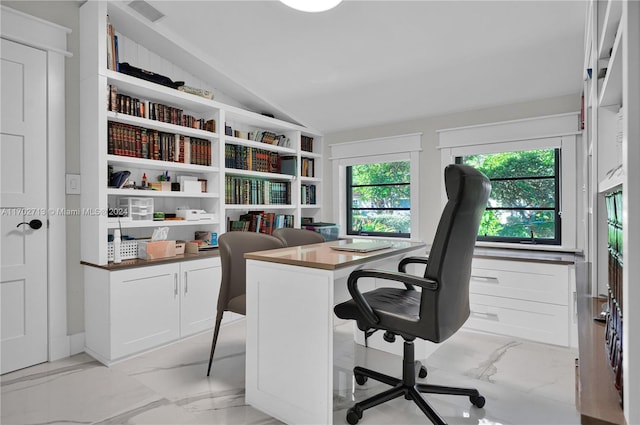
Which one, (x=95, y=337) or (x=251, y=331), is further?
(x=95, y=337)

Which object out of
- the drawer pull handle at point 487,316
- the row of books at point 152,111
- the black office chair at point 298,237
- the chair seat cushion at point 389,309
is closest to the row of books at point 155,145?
the row of books at point 152,111

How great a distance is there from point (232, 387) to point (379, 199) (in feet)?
9.65

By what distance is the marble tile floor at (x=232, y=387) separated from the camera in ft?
6.32

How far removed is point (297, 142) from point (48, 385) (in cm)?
330

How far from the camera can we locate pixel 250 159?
3.98 meters

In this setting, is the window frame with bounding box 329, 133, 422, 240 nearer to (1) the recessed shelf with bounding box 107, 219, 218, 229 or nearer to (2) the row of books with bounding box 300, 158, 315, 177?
(2) the row of books with bounding box 300, 158, 315, 177

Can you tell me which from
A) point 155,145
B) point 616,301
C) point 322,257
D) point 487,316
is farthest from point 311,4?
point 487,316

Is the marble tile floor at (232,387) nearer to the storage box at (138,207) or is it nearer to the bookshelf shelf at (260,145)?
the storage box at (138,207)

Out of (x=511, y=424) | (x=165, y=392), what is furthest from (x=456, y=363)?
(x=165, y=392)

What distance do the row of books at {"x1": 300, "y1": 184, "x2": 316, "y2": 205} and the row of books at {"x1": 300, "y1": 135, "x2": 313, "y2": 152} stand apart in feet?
1.60

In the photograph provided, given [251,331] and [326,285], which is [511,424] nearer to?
[326,285]

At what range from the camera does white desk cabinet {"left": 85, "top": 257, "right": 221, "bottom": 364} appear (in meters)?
2.62

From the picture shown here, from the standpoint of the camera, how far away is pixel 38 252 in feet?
8.68

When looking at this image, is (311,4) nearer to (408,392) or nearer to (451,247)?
(451,247)
